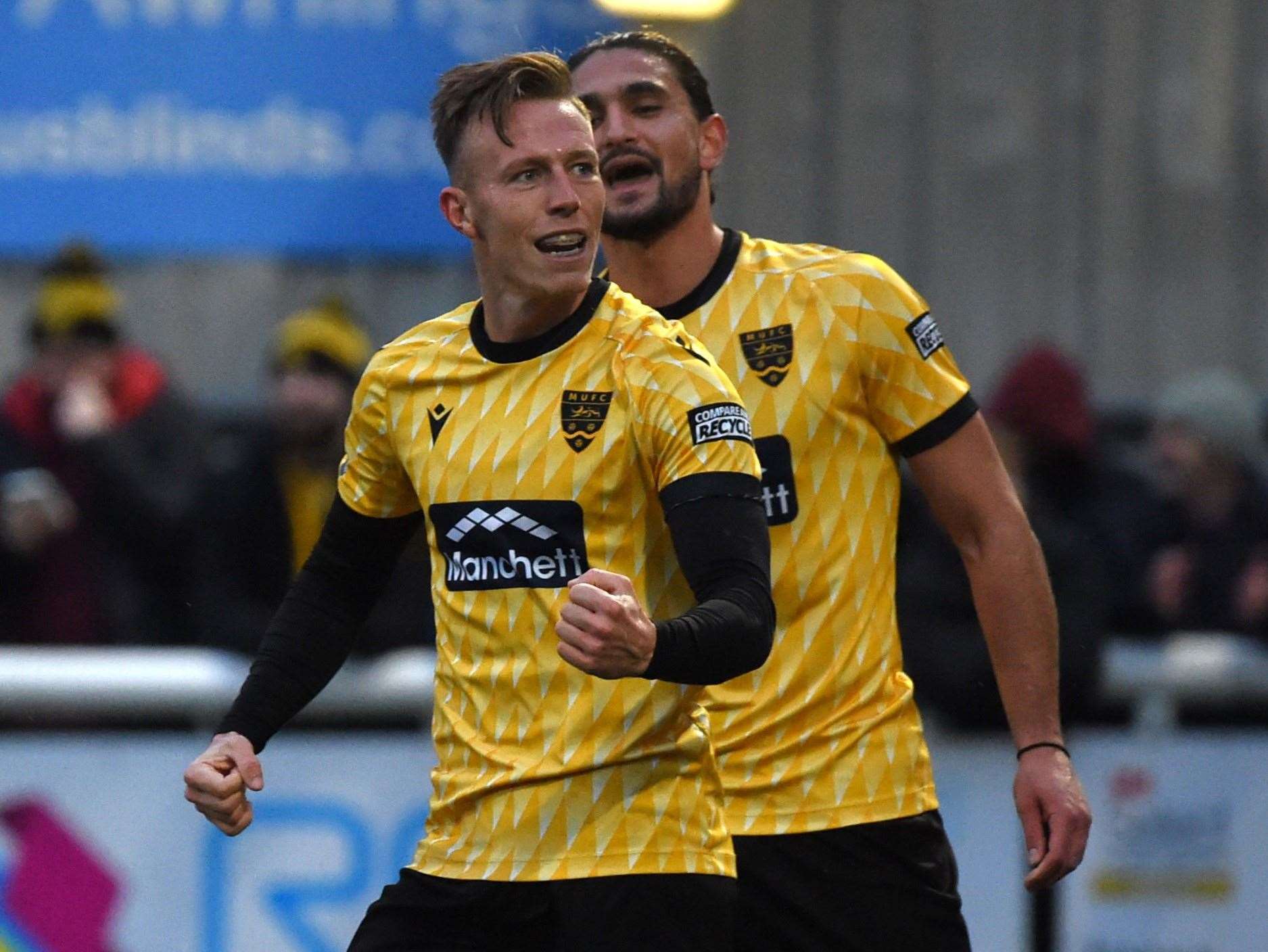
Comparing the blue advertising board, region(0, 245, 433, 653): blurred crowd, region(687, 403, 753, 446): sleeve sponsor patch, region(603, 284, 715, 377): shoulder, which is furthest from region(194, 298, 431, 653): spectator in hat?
region(687, 403, 753, 446): sleeve sponsor patch

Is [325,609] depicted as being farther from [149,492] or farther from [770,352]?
[149,492]

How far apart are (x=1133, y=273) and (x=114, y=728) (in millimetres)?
5028

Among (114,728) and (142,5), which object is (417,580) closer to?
(114,728)

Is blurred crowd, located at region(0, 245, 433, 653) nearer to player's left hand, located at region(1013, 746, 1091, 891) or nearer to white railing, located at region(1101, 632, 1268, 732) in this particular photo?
white railing, located at region(1101, 632, 1268, 732)

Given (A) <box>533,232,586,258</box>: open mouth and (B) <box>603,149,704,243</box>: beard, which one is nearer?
(A) <box>533,232,586,258</box>: open mouth

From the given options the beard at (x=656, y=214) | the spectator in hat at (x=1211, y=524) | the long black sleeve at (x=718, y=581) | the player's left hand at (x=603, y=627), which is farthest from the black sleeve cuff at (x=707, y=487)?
the spectator in hat at (x=1211, y=524)

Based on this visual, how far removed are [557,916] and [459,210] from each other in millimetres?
1144

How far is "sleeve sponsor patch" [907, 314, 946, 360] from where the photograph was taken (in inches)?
167

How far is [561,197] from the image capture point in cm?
358

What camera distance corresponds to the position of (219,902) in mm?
6691

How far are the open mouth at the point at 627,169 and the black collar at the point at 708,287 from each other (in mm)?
204

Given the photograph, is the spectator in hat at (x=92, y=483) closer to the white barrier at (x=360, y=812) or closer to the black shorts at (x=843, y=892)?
the white barrier at (x=360, y=812)

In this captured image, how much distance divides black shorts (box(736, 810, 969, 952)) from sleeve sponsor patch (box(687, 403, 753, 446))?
1008 millimetres

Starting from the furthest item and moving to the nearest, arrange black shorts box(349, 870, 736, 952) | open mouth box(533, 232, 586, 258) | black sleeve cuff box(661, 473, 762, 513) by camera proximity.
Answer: open mouth box(533, 232, 586, 258)
black shorts box(349, 870, 736, 952)
black sleeve cuff box(661, 473, 762, 513)
